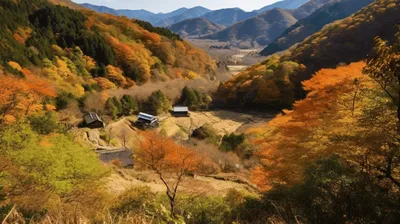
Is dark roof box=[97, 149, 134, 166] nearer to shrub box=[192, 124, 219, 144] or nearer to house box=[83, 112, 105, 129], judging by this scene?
house box=[83, 112, 105, 129]

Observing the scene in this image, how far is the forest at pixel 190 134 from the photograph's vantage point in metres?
6.96

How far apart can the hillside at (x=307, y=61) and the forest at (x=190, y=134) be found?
221 mm

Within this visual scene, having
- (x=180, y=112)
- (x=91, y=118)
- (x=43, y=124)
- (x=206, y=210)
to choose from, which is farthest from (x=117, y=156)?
(x=180, y=112)

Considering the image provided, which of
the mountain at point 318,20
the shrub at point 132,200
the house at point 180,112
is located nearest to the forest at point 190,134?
the shrub at point 132,200

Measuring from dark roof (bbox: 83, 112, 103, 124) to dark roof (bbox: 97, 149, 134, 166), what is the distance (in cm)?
697

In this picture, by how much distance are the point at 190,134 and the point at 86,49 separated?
2970cm

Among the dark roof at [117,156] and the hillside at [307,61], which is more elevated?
the hillside at [307,61]

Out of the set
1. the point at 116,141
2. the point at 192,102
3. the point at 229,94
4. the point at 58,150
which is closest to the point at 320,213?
the point at 58,150

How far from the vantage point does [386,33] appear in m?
47.5

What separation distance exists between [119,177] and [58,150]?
30.2 ft

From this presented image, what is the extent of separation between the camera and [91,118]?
31.5 meters

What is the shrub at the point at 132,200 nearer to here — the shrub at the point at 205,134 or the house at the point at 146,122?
the shrub at the point at 205,134

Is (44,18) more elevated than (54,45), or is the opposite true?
(44,18)

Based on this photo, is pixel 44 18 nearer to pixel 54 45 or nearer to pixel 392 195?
pixel 54 45
